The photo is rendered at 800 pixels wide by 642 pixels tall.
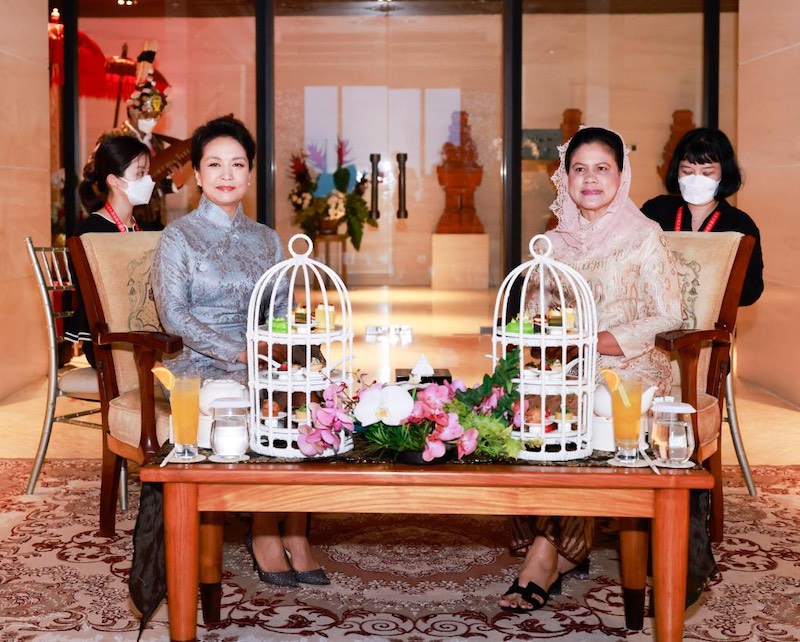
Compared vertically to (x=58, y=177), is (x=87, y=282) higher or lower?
lower

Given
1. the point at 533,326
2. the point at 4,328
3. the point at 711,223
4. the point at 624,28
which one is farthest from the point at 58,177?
the point at 533,326

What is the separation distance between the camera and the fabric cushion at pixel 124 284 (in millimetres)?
3783

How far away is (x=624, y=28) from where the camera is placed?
8617 mm

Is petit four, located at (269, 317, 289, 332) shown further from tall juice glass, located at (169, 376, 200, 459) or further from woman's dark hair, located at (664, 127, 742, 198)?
woman's dark hair, located at (664, 127, 742, 198)

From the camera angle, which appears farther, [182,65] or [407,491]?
[182,65]

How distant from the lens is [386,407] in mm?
2518

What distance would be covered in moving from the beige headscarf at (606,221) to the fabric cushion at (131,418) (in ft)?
4.50

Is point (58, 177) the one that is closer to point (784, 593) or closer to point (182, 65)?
point (182, 65)

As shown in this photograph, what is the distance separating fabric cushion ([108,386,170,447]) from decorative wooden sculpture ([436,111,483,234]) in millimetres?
5538

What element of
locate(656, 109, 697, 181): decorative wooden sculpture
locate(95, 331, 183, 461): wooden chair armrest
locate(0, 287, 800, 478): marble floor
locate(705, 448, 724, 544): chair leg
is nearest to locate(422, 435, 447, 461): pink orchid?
locate(95, 331, 183, 461): wooden chair armrest

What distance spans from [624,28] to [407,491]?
22.7 ft

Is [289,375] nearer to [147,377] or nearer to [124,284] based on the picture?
[147,377]

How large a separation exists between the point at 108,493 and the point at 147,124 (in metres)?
5.21

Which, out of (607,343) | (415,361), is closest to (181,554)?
(607,343)
